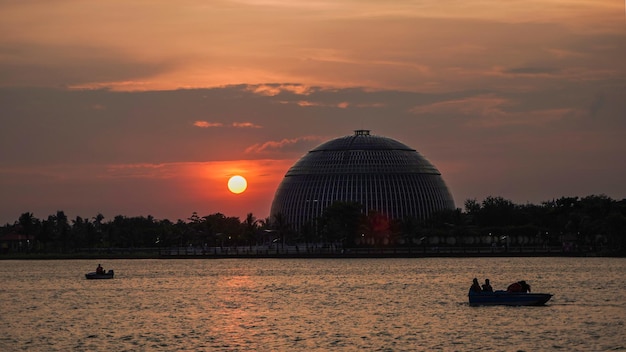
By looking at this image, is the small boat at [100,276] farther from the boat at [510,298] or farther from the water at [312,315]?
the boat at [510,298]

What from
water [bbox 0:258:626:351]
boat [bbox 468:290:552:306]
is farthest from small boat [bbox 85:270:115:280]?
boat [bbox 468:290:552:306]

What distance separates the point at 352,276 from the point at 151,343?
3346 inches

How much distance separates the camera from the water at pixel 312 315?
76250 mm

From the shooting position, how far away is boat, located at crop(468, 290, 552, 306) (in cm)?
9725

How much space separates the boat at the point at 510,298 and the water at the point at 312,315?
37.8 inches

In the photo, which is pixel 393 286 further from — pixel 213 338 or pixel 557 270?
pixel 213 338

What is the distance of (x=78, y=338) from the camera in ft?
267

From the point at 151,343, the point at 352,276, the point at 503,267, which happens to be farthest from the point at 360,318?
the point at 503,267

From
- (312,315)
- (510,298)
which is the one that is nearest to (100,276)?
(312,315)

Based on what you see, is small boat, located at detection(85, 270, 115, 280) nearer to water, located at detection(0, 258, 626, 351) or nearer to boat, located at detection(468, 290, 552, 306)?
water, located at detection(0, 258, 626, 351)

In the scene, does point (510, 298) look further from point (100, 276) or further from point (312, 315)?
point (100, 276)

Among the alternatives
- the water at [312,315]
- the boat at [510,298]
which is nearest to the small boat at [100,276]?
the water at [312,315]

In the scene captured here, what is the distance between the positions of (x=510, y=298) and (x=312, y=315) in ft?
51.6

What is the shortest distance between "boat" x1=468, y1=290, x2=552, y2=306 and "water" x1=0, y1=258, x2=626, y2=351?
37.8 inches
